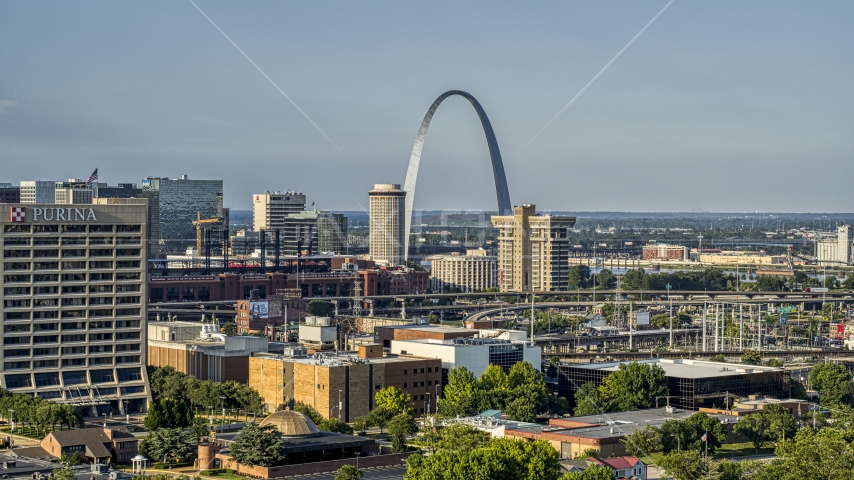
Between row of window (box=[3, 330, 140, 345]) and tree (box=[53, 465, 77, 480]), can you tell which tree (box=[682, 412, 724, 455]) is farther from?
row of window (box=[3, 330, 140, 345])

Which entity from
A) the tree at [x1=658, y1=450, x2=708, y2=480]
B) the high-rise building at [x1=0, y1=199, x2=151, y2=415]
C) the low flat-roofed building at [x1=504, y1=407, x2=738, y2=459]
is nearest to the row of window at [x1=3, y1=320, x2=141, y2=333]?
the high-rise building at [x1=0, y1=199, x2=151, y2=415]

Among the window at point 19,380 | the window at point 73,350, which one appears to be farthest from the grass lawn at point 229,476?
the window at point 73,350

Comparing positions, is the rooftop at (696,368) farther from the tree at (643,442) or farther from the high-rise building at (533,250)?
the high-rise building at (533,250)

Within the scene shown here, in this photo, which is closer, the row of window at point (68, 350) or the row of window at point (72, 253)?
the row of window at point (68, 350)

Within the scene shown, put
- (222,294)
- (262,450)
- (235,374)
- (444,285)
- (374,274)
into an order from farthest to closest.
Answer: (444,285)
(374,274)
(222,294)
(235,374)
(262,450)

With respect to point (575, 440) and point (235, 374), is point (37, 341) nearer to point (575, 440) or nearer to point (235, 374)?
point (235, 374)

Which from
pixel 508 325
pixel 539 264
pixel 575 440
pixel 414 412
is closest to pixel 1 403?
pixel 414 412
